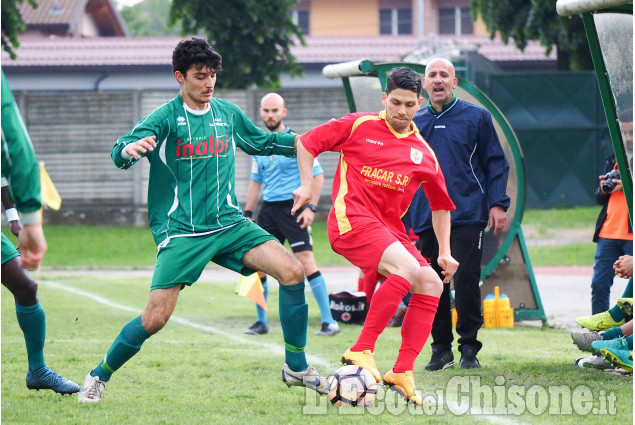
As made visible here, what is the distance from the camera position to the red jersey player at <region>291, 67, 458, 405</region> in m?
5.91

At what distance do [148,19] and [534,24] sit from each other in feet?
207

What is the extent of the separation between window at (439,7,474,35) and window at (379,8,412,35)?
6.04 ft

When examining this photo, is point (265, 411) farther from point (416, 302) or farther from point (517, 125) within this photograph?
point (517, 125)

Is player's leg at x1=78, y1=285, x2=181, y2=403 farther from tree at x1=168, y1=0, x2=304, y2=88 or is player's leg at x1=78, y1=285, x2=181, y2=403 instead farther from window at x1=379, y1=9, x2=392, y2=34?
window at x1=379, y1=9, x2=392, y2=34

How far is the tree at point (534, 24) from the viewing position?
23078 millimetres

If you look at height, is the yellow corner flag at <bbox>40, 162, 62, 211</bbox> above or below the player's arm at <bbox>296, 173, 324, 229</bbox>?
below

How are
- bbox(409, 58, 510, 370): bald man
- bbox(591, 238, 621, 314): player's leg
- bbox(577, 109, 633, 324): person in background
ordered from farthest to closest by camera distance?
1. bbox(591, 238, 621, 314): player's leg
2. bbox(577, 109, 633, 324): person in background
3. bbox(409, 58, 510, 370): bald man

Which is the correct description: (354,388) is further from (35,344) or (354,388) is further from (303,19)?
(303,19)

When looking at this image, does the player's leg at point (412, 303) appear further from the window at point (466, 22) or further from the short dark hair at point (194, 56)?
the window at point (466, 22)

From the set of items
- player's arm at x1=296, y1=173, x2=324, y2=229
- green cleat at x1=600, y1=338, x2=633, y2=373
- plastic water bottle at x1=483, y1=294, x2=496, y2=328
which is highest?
player's arm at x1=296, y1=173, x2=324, y2=229

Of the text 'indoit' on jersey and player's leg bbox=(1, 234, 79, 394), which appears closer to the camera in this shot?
the text 'indoit' on jersey

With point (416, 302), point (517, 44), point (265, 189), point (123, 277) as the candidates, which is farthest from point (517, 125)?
point (416, 302)

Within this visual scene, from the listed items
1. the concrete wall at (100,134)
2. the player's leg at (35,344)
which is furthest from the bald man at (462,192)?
the concrete wall at (100,134)

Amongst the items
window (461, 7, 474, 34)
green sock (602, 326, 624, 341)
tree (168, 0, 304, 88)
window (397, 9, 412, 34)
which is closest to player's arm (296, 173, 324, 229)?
green sock (602, 326, 624, 341)
